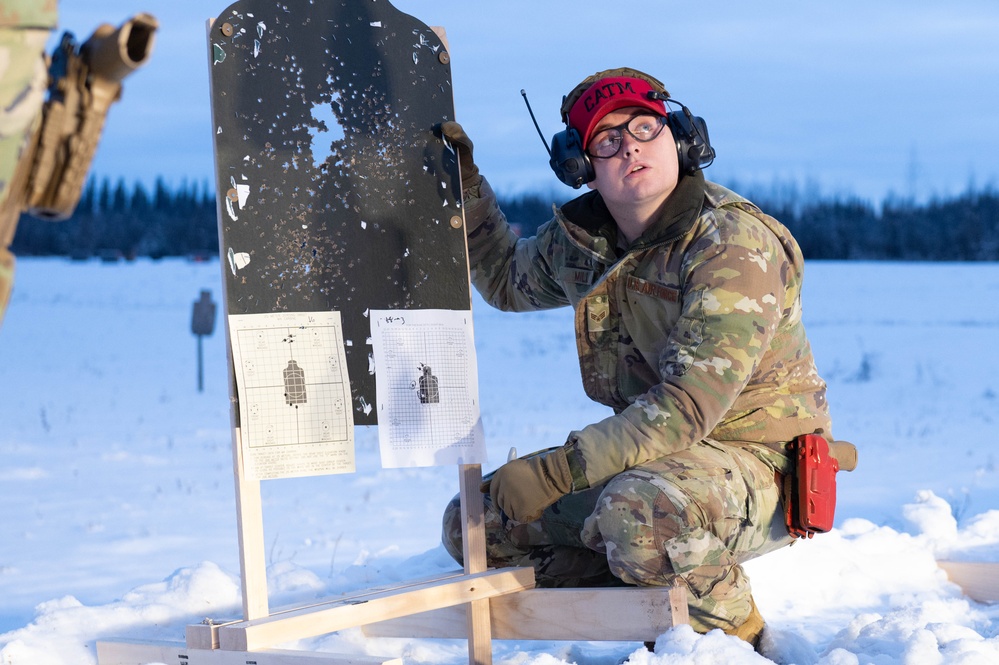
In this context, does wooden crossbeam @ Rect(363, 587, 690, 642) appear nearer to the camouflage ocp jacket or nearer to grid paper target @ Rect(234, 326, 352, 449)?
the camouflage ocp jacket

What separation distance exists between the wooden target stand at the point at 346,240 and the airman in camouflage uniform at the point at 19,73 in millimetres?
1149

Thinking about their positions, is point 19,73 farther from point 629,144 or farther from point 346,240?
point 629,144

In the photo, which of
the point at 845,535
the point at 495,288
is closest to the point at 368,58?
the point at 495,288

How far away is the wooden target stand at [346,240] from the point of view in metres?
2.72

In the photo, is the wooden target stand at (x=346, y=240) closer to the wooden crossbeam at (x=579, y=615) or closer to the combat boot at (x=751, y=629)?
the wooden crossbeam at (x=579, y=615)

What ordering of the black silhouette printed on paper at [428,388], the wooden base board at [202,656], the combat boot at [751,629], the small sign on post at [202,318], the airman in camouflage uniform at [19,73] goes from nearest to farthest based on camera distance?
the airman in camouflage uniform at [19,73]
the wooden base board at [202,656]
the combat boot at [751,629]
the black silhouette printed on paper at [428,388]
the small sign on post at [202,318]

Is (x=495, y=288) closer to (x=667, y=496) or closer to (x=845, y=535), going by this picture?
(x=667, y=496)

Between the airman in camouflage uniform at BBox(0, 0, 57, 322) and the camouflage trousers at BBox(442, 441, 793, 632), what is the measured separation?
1.63m

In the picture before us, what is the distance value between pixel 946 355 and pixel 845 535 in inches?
375

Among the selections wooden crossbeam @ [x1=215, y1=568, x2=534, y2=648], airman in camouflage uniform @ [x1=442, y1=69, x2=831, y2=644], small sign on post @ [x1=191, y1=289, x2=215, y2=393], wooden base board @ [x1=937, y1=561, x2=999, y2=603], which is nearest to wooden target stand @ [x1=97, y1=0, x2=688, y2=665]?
wooden crossbeam @ [x1=215, y1=568, x2=534, y2=648]

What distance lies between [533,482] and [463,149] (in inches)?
39.7

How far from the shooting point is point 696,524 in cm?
280

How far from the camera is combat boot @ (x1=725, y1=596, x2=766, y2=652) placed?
9.68 ft

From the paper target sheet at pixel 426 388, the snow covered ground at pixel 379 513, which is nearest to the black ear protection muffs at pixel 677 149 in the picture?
the paper target sheet at pixel 426 388
